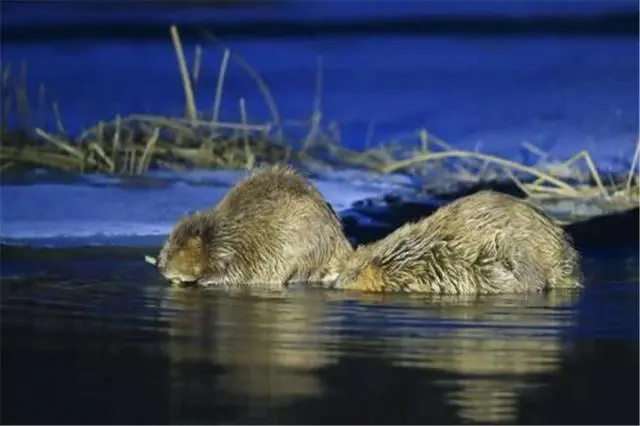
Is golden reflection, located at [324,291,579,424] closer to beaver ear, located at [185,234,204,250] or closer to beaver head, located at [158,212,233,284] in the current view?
beaver head, located at [158,212,233,284]

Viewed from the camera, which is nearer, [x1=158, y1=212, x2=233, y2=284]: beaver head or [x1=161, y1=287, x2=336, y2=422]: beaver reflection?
[x1=161, y1=287, x2=336, y2=422]: beaver reflection

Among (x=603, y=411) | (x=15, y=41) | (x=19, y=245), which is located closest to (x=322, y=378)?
(x=603, y=411)

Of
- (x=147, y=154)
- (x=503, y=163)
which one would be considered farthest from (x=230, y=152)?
(x=503, y=163)


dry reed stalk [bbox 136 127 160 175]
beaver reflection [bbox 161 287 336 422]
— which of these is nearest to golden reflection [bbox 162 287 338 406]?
beaver reflection [bbox 161 287 336 422]

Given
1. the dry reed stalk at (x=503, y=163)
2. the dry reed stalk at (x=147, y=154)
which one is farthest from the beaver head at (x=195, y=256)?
the dry reed stalk at (x=147, y=154)

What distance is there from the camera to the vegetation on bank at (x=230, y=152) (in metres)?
14.2

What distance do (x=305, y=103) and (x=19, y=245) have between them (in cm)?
587

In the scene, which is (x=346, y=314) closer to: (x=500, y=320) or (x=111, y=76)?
(x=500, y=320)

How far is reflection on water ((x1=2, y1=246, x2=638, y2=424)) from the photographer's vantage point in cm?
766

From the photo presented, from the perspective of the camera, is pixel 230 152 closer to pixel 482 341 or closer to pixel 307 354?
pixel 482 341

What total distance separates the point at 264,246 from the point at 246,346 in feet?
6.73

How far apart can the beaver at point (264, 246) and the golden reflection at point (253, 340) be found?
21 centimetres

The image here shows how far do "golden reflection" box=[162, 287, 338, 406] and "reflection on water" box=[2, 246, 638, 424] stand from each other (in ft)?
0.04

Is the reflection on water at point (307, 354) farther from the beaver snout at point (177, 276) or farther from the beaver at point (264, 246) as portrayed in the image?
the beaver at point (264, 246)
